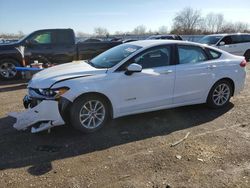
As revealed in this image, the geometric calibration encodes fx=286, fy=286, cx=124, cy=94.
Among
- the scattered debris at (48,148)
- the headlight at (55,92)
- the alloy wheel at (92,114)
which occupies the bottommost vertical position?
the scattered debris at (48,148)

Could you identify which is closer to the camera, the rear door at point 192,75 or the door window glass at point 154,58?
the door window glass at point 154,58

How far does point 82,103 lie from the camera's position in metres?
4.90

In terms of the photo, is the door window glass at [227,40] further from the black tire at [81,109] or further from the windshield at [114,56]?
the black tire at [81,109]

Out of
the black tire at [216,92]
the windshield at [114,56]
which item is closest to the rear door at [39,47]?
the windshield at [114,56]

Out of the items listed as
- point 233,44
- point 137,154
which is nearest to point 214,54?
point 137,154

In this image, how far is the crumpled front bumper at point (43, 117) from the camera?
471cm

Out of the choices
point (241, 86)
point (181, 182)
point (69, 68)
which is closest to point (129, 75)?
point (69, 68)

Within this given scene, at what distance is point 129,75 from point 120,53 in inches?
29.3

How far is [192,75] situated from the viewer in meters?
5.86

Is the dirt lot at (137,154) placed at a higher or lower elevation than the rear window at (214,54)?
lower

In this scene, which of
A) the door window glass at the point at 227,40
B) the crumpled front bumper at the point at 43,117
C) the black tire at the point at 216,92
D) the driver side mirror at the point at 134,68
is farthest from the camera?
the door window glass at the point at 227,40

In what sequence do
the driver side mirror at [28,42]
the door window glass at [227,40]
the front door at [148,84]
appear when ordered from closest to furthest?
the front door at [148,84], the driver side mirror at [28,42], the door window glass at [227,40]

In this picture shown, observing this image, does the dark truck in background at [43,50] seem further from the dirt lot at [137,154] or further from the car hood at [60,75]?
the car hood at [60,75]

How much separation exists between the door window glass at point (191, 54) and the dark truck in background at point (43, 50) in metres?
6.49
